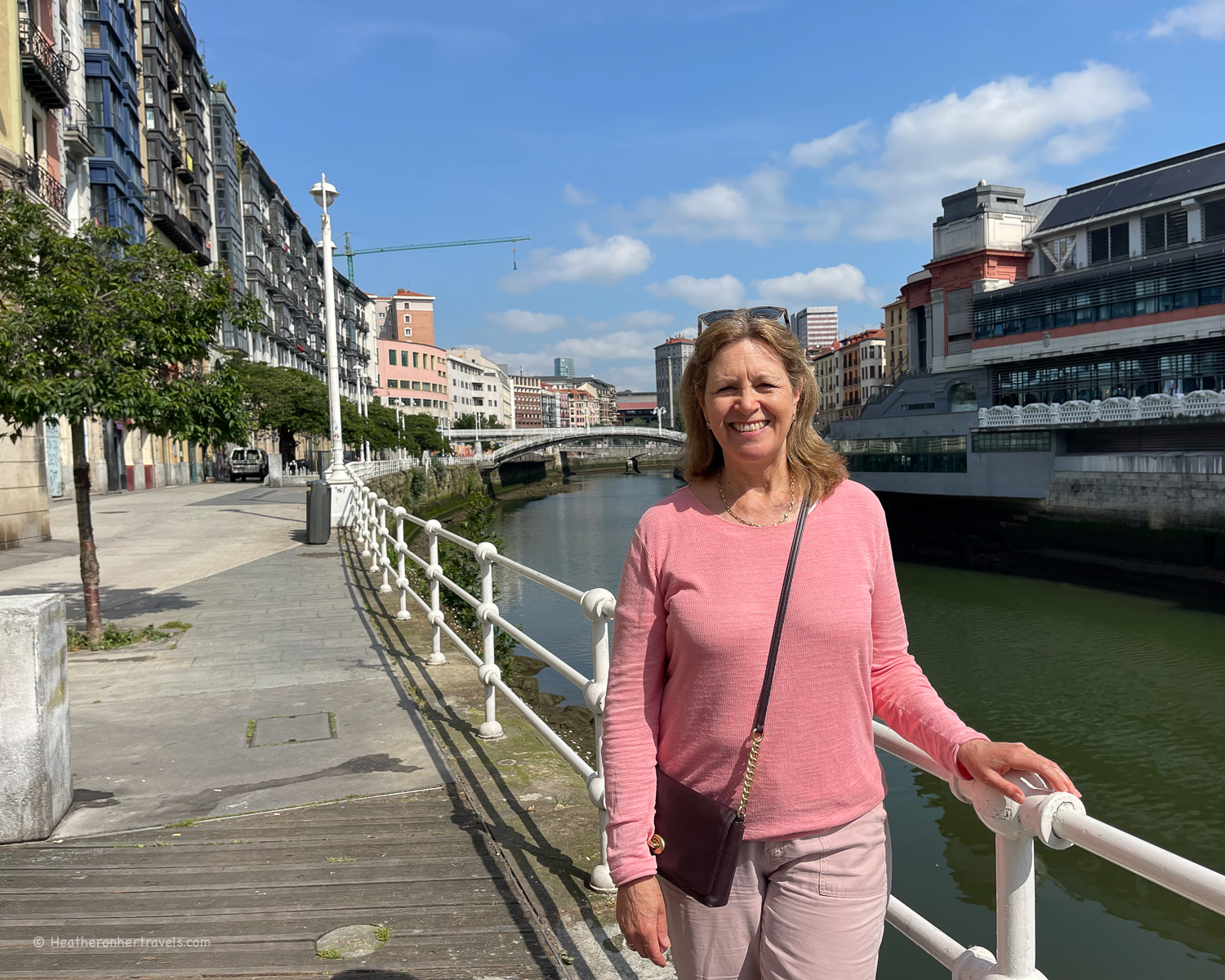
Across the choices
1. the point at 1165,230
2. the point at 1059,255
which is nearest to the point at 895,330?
the point at 1059,255

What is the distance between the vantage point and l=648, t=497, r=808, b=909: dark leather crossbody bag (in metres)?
1.62

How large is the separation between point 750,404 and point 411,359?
340 ft

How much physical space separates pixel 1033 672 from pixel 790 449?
1502 centimetres

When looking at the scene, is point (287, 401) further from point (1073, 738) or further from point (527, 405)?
point (527, 405)

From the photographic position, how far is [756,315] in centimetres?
189

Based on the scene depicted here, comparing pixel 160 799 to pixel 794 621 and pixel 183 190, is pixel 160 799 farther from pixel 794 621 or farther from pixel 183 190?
pixel 183 190

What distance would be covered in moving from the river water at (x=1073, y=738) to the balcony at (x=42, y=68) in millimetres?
15085

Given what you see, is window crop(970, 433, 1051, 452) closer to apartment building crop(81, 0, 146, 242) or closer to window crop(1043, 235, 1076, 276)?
window crop(1043, 235, 1076, 276)

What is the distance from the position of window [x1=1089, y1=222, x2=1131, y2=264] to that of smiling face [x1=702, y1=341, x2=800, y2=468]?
43045 millimetres

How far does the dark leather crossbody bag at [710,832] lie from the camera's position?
162 centimetres

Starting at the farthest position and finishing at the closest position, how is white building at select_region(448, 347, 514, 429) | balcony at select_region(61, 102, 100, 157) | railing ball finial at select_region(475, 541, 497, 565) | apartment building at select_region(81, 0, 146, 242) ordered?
white building at select_region(448, 347, 514, 429)
apartment building at select_region(81, 0, 146, 242)
balcony at select_region(61, 102, 100, 157)
railing ball finial at select_region(475, 541, 497, 565)

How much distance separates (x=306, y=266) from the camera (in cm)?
7369

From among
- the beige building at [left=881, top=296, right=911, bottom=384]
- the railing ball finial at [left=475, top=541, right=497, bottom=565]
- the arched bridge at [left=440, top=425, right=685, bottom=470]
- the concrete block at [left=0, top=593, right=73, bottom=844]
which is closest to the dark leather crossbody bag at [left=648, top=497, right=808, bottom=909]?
the concrete block at [left=0, top=593, right=73, bottom=844]

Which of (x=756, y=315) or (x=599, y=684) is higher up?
(x=756, y=315)
